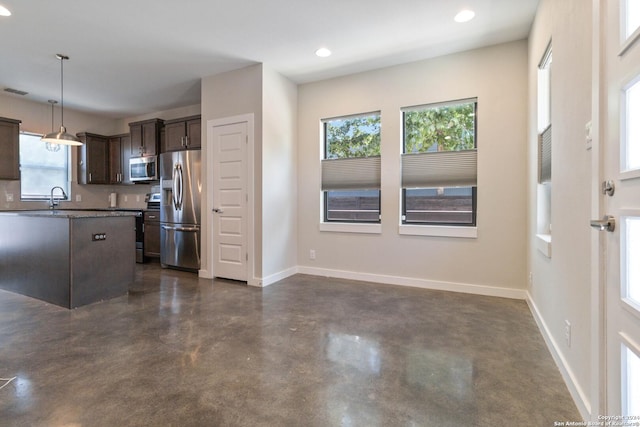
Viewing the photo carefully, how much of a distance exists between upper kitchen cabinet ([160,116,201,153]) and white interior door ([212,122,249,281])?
843mm

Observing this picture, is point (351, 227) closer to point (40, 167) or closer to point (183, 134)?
point (183, 134)

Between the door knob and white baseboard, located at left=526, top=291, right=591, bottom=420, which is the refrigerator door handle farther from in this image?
the door knob

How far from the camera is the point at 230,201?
419cm

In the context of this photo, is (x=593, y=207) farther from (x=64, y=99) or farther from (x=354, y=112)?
(x=64, y=99)

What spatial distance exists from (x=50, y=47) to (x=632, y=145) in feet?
17.1

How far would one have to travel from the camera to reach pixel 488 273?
3518 millimetres

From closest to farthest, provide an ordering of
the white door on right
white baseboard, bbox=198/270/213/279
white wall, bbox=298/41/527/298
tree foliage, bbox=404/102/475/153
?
the white door on right
white wall, bbox=298/41/527/298
tree foliage, bbox=404/102/475/153
white baseboard, bbox=198/270/213/279

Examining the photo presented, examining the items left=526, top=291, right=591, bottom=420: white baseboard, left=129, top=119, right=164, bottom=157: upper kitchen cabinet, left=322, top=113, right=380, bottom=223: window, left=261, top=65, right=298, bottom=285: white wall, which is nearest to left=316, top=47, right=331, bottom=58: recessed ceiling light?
left=261, top=65, right=298, bottom=285: white wall

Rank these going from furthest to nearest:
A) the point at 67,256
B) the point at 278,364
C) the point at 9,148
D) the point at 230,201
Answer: the point at 9,148, the point at 230,201, the point at 67,256, the point at 278,364

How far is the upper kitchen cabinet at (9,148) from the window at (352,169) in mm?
5007

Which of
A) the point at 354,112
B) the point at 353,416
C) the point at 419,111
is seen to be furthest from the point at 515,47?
the point at 353,416

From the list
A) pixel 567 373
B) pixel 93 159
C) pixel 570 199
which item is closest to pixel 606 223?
pixel 570 199

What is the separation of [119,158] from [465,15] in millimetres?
6439

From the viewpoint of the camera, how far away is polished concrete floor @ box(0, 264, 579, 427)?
5.08 ft
